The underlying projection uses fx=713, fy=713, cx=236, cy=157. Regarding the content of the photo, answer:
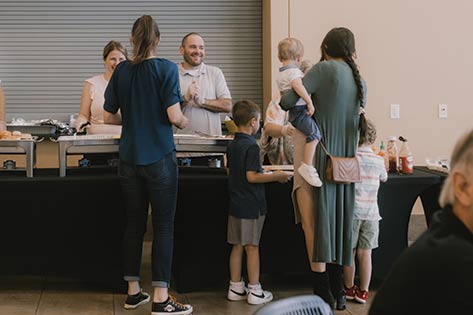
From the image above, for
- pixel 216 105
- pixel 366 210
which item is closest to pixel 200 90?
pixel 216 105

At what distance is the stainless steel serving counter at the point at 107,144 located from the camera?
3.83 metres

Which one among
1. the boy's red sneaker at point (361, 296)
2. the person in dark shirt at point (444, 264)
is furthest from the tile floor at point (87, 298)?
the person in dark shirt at point (444, 264)

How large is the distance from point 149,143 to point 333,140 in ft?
3.07

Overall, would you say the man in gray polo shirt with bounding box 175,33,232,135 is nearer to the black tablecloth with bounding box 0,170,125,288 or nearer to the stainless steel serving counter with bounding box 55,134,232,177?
the stainless steel serving counter with bounding box 55,134,232,177

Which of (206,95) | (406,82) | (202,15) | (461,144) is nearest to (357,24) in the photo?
(406,82)

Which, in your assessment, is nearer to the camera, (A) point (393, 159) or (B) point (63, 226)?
(B) point (63, 226)

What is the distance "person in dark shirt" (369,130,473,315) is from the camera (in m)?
1.31

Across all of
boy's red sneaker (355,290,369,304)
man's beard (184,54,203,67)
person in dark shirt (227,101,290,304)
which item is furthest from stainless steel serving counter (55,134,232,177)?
boy's red sneaker (355,290,369,304)

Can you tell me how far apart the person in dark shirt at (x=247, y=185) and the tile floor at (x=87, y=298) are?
0.24 metres

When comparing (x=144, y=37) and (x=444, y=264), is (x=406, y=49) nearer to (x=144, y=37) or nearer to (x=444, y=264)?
(x=144, y=37)

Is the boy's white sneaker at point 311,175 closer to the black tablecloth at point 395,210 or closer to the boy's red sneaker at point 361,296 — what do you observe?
the black tablecloth at point 395,210

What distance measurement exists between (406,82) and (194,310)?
310cm

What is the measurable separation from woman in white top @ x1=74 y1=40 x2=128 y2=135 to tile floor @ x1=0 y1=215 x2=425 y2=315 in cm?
98

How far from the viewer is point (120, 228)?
4121mm
